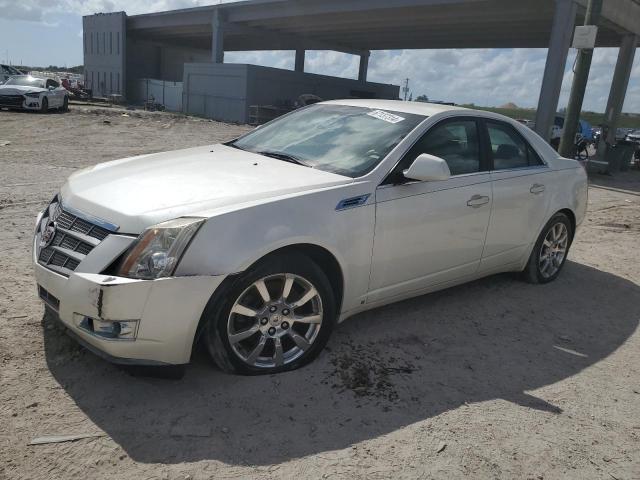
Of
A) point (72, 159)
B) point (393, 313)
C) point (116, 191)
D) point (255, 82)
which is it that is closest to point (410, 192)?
point (393, 313)

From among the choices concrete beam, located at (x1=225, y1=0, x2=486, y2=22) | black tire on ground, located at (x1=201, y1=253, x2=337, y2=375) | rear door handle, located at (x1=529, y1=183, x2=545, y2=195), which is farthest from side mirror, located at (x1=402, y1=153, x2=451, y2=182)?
concrete beam, located at (x1=225, y1=0, x2=486, y2=22)

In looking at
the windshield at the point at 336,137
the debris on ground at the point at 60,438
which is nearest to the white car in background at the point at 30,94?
the windshield at the point at 336,137

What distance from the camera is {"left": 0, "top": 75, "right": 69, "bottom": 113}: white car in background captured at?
2147cm

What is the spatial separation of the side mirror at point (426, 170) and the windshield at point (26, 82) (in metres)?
23.0

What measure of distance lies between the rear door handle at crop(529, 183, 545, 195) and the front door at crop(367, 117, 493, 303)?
2.27ft

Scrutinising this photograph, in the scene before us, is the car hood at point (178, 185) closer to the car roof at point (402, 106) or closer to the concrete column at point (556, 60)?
the car roof at point (402, 106)

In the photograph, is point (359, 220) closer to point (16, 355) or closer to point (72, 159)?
point (16, 355)

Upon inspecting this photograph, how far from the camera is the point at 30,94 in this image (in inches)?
→ 854

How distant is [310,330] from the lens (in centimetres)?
341

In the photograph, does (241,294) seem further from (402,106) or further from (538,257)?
(538,257)

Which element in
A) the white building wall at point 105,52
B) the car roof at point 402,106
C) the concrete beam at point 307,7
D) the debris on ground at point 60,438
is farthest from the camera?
the white building wall at point 105,52

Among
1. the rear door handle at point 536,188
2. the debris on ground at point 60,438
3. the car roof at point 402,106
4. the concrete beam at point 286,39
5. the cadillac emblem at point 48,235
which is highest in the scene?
the concrete beam at point 286,39

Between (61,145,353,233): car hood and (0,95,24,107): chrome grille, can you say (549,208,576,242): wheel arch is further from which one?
(0,95,24,107): chrome grille

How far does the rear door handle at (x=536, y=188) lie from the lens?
489 centimetres
